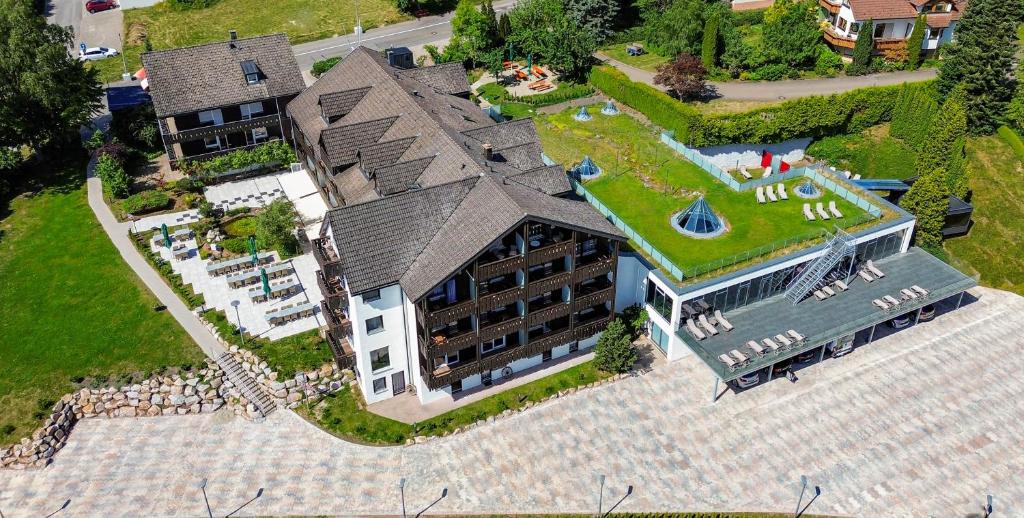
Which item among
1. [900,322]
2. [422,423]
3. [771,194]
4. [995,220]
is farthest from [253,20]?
[995,220]

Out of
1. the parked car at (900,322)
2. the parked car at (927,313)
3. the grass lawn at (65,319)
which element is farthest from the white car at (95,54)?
the parked car at (927,313)

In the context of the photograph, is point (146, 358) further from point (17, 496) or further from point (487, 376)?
point (487, 376)

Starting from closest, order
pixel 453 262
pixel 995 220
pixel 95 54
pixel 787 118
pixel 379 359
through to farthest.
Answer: pixel 453 262, pixel 379 359, pixel 995 220, pixel 787 118, pixel 95 54

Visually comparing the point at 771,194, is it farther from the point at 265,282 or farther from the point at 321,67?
the point at 321,67

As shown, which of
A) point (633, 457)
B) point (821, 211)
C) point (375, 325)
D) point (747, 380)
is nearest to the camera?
point (633, 457)

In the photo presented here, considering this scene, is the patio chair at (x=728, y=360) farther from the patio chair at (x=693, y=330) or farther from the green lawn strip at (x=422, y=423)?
the green lawn strip at (x=422, y=423)

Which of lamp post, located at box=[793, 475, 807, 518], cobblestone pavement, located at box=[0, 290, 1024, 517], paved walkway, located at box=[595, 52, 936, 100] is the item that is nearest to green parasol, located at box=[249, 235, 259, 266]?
cobblestone pavement, located at box=[0, 290, 1024, 517]

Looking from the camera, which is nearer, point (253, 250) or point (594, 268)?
point (594, 268)
